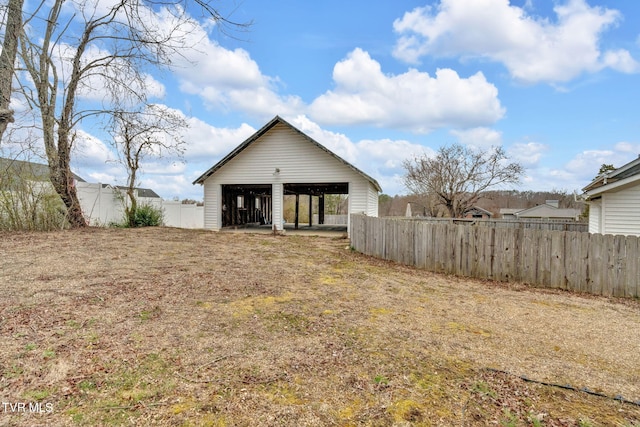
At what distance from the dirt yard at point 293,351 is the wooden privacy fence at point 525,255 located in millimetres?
592

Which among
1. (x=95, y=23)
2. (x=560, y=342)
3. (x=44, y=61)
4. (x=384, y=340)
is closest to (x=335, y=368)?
(x=384, y=340)

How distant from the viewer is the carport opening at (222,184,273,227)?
17225 millimetres

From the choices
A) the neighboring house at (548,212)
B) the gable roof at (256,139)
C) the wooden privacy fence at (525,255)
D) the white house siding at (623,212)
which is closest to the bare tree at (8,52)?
the wooden privacy fence at (525,255)

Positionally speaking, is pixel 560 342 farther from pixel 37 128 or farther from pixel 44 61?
pixel 44 61

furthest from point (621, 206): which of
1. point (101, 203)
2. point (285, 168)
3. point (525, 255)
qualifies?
point (101, 203)

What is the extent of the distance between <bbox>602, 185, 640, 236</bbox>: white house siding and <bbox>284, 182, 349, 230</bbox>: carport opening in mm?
9357

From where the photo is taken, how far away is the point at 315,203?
132 ft

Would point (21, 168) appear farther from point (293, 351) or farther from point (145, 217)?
point (293, 351)

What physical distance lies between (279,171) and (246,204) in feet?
22.0

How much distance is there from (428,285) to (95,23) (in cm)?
Answer: 1255

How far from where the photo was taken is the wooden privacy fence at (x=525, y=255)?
21.3ft

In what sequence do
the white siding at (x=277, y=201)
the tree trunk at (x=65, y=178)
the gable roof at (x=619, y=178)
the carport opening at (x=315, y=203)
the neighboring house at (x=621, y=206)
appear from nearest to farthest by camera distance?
the gable roof at (x=619, y=178) → the neighboring house at (x=621, y=206) → the tree trunk at (x=65, y=178) → the white siding at (x=277, y=201) → the carport opening at (x=315, y=203)

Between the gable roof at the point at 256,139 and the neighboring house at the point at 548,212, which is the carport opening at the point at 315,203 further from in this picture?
the neighboring house at the point at 548,212

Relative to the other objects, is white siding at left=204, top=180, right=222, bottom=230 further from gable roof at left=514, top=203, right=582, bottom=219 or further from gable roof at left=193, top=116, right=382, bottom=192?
gable roof at left=514, top=203, right=582, bottom=219
